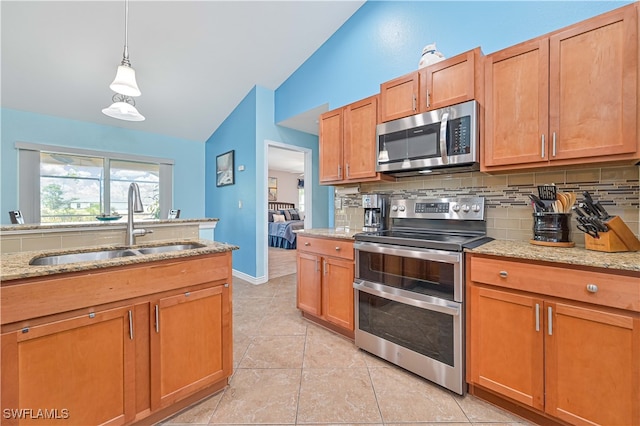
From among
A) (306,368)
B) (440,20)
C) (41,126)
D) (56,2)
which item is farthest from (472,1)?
(41,126)

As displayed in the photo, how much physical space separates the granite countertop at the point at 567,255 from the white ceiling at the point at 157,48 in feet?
9.50

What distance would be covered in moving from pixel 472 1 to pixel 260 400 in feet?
10.7

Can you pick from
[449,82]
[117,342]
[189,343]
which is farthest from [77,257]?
[449,82]

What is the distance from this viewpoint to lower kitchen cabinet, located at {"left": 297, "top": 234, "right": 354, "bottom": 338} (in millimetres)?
2189

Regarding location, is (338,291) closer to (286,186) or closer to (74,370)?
(74,370)

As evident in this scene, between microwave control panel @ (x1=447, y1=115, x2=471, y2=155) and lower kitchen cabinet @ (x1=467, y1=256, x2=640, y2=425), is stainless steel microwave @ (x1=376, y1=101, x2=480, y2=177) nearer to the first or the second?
microwave control panel @ (x1=447, y1=115, x2=471, y2=155)

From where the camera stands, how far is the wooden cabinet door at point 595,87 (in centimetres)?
129

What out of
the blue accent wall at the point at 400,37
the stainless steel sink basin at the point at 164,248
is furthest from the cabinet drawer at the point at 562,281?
the stainless steel sink basin at the point at 164,248

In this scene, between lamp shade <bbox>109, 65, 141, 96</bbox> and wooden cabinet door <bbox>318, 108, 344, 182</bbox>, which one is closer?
lamp shade <bbox>109, 65, 141, 96</bbox>

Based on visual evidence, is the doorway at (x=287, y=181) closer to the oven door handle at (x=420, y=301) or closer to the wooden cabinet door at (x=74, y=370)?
the oven door handle at (x=420, y=301)

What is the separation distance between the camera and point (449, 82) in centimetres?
185

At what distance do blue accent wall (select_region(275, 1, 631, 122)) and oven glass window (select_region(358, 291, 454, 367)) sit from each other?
202cm

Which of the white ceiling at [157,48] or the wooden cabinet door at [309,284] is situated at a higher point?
the white ceiling at [157,48]

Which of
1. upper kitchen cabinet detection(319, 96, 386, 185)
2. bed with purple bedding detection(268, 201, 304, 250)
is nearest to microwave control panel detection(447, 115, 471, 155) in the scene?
upper kitchen cabinet detection(319, 96, 386, 185)
